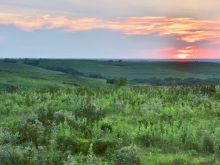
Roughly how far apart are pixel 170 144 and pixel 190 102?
7221 mm

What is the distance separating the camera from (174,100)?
1731cm

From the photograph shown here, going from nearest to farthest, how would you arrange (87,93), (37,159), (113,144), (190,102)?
(37,159), (113,144), (190,102), (87,93)

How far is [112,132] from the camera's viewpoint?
37.1 ft

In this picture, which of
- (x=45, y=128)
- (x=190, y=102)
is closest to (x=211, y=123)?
(x=190, y=102)

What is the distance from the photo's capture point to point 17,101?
57.2 feet

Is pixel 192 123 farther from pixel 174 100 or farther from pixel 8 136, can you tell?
pixel 8 136

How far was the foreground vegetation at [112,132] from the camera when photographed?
8.20 metres

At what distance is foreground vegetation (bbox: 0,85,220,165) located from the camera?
26.9ft

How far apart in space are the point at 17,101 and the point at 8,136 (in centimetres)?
780

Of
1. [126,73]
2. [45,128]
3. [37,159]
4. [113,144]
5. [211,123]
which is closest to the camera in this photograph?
[37,159]

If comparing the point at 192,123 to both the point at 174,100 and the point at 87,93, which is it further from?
the point at 87,93

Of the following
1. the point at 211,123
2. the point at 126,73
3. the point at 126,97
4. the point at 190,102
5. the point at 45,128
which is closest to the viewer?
the point at 45,128

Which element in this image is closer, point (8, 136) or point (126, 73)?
point (8, 136)

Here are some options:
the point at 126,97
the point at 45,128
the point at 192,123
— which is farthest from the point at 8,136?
the point at 126,97
